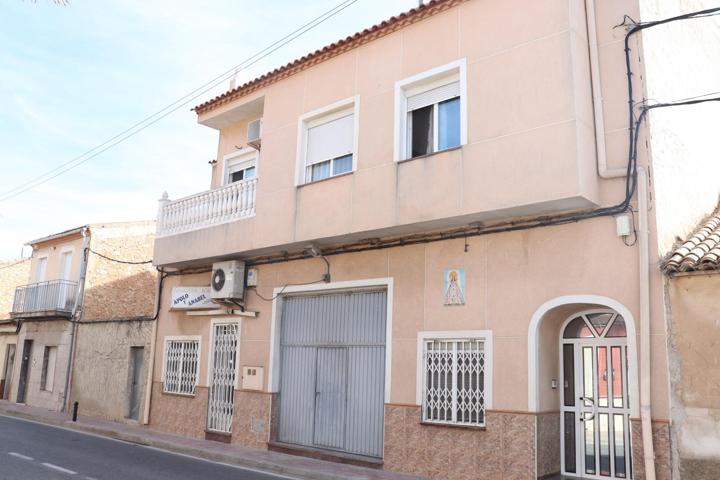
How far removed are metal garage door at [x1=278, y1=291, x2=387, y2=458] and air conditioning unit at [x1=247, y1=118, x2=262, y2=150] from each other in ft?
12.0

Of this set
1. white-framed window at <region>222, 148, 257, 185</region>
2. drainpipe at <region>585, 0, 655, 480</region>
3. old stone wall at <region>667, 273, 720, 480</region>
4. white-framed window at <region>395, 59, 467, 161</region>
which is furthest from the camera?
white-framed window at <region>222, 148, 257, 185</region>

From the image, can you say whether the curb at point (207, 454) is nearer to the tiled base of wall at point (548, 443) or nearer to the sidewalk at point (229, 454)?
the sidewalk at point (229, 454)

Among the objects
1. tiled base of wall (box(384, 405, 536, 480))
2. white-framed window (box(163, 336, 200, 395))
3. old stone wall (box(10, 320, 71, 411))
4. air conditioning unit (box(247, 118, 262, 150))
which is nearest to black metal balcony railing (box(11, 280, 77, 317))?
old stone wall (box(10, 320, 71, 411))

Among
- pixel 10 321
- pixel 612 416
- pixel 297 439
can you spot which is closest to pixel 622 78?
pixel 612 416

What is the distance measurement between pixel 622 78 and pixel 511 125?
1.62 metres

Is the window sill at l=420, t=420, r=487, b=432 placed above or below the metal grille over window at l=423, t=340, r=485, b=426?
below

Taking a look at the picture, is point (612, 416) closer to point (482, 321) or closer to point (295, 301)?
point (482, 321)

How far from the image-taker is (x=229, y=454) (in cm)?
1130

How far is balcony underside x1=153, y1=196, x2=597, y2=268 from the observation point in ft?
28.6

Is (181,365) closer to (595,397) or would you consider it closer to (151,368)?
(151,368)

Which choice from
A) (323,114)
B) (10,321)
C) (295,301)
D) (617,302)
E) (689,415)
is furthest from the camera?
(10,321)

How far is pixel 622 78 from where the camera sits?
8539mm

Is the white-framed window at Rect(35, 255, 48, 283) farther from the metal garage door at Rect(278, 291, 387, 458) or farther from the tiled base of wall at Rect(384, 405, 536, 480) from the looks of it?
the tiled base of wall at Rect(384, 405, 536, 480)

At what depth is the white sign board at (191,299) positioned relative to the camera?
14273 mm
